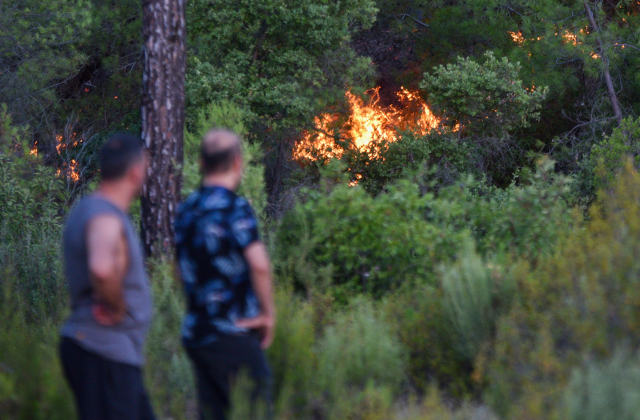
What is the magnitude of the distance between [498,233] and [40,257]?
4.71 meters

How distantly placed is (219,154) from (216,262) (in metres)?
0.46

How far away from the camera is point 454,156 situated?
601 inches

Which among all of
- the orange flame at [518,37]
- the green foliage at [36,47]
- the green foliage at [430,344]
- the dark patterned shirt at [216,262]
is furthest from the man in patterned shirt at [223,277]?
the orange flame at [518,37]

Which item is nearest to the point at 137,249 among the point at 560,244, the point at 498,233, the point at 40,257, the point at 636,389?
the point at 636,389

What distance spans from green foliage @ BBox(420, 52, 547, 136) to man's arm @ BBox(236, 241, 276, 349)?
12.6m

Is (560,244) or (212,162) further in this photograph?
(560,244)

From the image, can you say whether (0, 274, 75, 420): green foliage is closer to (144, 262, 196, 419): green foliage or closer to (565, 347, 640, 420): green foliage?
(144, 262, 196, 419): green foliage

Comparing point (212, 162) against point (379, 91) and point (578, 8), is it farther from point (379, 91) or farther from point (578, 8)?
point (379, 91)

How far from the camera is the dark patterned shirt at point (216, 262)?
2537 millimetres

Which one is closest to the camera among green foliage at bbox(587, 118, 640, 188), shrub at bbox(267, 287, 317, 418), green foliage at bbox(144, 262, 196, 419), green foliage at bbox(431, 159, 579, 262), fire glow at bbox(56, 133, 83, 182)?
shrub at bbox(267, 287, 317, 418)

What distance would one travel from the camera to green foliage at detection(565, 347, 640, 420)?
2605 mm

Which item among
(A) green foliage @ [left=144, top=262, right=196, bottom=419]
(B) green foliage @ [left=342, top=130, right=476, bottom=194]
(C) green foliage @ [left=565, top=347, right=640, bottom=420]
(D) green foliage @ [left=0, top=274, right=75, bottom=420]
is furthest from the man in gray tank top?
(B) green foliage @ [left=342, top=130, right=476, bottom=194]

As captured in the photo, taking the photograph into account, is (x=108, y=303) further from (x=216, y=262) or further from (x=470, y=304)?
(x=470, y=304)

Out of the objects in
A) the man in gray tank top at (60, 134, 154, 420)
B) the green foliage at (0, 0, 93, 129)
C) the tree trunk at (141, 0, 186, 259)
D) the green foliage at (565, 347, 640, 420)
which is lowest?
the green foliage at (565, 347, 640, 420)
